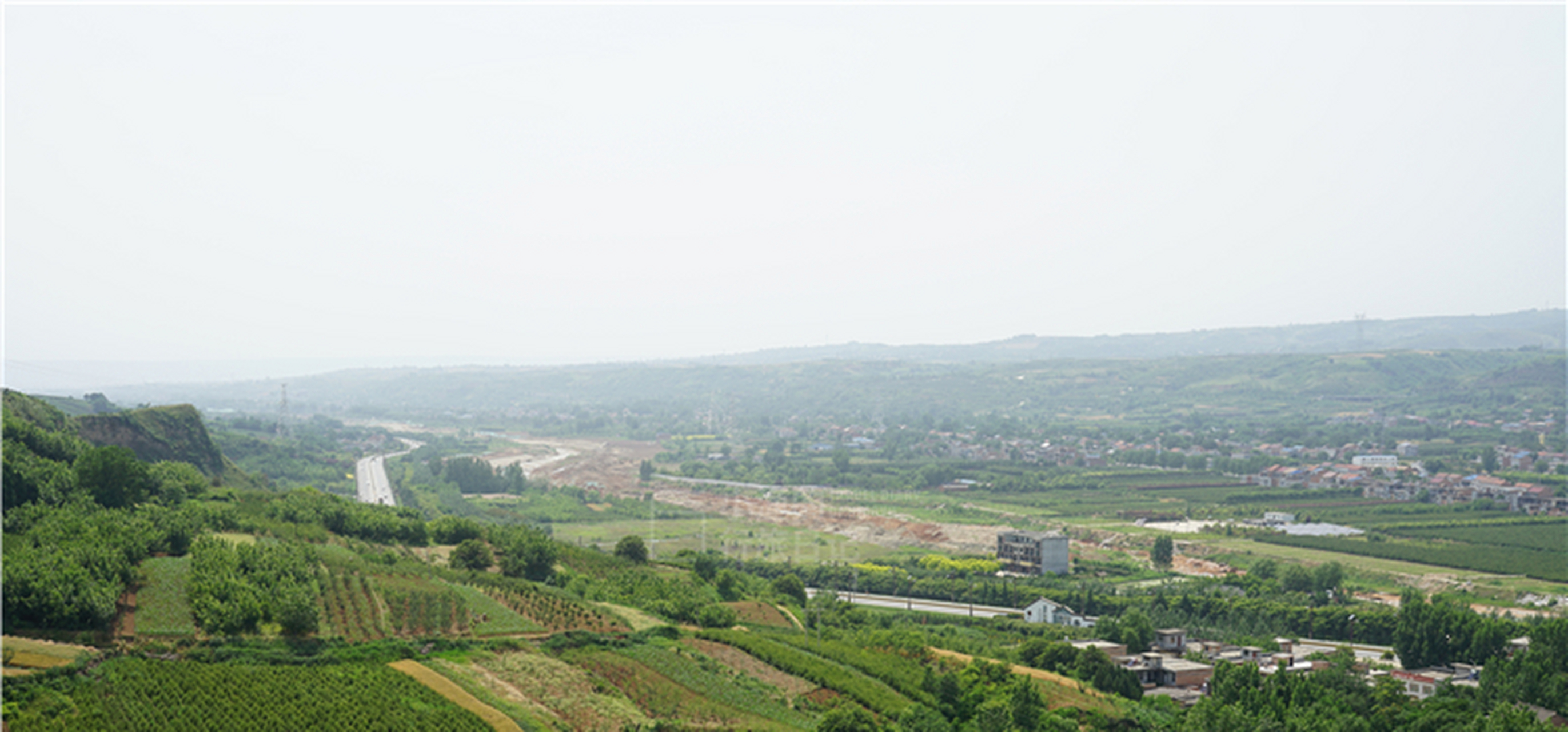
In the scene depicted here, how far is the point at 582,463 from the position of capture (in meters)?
105

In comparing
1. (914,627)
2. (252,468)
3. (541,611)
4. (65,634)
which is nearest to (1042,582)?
(914,627)

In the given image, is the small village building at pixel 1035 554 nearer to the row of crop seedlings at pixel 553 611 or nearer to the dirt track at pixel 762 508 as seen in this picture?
the dirt track at pixel 762 508

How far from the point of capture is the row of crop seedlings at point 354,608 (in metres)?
24.5

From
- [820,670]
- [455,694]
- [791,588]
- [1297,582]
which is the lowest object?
[1297,582]

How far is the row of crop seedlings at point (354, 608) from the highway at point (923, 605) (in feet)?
64.7

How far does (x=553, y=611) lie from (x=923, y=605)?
19970 millimetres

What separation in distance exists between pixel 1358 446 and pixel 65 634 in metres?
113

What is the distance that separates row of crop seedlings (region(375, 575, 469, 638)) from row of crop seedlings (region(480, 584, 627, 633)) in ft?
5.80

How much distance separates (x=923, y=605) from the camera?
4466 centimetres

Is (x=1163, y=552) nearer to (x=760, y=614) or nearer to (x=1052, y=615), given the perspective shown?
(x=1052, y=615)

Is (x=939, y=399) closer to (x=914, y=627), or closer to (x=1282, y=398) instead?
(x=1282, y=398)

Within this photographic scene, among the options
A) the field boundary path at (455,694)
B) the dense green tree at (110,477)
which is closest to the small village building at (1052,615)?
the field boundary path at (455,694)

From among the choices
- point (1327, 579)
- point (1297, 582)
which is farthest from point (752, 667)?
point (1327, 579)

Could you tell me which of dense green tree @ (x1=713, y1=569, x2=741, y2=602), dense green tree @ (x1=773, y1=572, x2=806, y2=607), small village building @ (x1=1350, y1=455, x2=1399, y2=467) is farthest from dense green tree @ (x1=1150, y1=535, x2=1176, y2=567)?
small village building @ (x1=1350, y1=455, x2=1399, y2=467)
